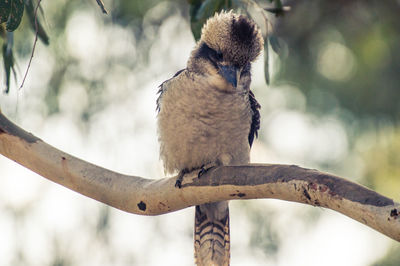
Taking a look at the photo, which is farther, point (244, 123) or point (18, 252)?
point (18, 252)

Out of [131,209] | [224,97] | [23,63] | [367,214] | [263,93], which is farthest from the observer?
[263,93]

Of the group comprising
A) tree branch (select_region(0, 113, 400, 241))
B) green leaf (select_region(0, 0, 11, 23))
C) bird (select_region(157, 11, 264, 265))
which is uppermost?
bird (select_region(157, 11, 264, 265))

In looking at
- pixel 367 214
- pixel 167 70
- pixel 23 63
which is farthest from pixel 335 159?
Answer: pixel 367 214

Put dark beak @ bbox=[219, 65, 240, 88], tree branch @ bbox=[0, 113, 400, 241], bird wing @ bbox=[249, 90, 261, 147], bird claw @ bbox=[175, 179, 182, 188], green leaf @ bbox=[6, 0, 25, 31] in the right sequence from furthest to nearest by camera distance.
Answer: bird wing @ bbox=[249, 90, 261, 147], dark beak @ bbox=[219, 65, 240, 88], bird claw @ bbox=[175, 179, 182, 188], green leaf @ bbox=[6, 0, 25, 31], tree branch @ bbox=[0, 113, 400, 241]

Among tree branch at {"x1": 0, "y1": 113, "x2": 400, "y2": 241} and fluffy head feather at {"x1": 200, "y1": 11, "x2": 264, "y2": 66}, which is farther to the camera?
fluffy head feather at {"x1": 200, "y1": 11, "x2": 264, "y2": 66}

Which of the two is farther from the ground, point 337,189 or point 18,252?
point 18,252

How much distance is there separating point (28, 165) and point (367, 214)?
1.27 meters

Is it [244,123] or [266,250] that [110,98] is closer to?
[266,250]

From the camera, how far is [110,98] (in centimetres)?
413

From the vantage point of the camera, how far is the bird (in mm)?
2604

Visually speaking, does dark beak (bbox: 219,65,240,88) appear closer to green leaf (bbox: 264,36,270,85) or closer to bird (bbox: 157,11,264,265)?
bird (bbox: 157,11,264,265)

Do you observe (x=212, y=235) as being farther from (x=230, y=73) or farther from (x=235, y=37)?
(x=235, y=37)

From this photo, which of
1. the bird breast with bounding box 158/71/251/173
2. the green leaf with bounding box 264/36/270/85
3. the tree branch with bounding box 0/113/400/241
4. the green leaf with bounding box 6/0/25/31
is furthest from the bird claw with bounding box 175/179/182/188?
the green leaf with bounding box 6/0/25/31

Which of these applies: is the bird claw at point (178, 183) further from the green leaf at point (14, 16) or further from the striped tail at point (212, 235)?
the green leaf at point (14, 16)
